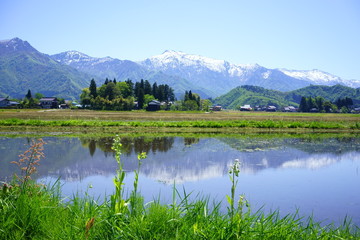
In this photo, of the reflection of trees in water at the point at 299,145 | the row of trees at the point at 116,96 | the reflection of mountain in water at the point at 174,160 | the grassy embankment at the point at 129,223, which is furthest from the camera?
the row of trees at the point at 116,96

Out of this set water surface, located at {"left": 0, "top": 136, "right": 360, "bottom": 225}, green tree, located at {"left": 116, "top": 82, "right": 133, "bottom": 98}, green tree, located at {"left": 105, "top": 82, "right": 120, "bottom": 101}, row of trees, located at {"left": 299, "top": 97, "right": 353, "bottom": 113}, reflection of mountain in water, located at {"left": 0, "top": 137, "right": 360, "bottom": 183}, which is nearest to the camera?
water surface, located at {"left": 0, "top": 136, "right": 360, "bottom": 225}

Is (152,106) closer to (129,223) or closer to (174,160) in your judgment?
(174,160)

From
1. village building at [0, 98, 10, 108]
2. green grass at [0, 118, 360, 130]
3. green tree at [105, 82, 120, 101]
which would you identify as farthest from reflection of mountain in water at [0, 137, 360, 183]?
village building at [0, 98, 10, 108]

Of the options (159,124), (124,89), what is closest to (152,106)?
(124,89)

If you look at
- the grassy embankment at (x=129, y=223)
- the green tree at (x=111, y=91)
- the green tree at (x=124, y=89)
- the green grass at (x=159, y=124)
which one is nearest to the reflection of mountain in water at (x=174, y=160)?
the grassy embankment at (x=129, y=223)

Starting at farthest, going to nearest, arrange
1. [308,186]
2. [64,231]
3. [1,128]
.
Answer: [1,128] → [308,186] → [64,231]

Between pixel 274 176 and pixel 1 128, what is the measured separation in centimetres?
3156

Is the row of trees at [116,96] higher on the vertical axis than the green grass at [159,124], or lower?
higher

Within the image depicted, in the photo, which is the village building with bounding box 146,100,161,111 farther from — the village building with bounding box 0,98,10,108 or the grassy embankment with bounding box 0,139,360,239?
the grassy embankment with bounding box 0,139,360,239

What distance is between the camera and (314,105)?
16150 cm

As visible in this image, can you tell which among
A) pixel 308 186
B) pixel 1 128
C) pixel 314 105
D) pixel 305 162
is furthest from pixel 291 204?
pixel 314 105

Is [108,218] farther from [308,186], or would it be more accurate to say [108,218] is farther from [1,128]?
[1,128]

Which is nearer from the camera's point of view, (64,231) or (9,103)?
(64,231)

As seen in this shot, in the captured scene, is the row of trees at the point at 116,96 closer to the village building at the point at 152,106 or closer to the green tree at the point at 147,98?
the green tree at the point at 147,98
